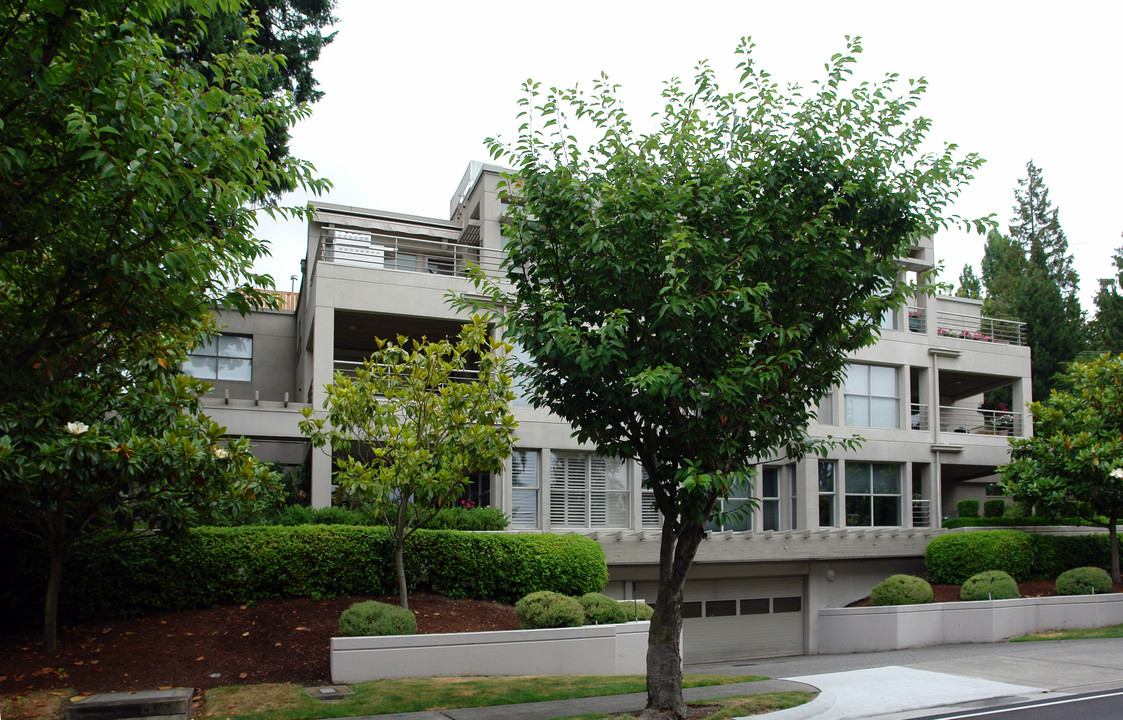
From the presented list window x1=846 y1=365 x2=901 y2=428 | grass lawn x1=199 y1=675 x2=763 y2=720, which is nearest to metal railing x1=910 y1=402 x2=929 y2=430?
window x1=846 y1=365 x2=901 y2=428

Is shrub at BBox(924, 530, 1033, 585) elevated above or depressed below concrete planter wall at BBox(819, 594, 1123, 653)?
above

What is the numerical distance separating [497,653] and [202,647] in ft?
15.2

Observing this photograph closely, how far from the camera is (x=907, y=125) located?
1193 cm

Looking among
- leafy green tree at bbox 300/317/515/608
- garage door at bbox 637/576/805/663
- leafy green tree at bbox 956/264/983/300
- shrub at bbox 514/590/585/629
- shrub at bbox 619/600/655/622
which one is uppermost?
leafy green tree at bbox 956/264/983/300

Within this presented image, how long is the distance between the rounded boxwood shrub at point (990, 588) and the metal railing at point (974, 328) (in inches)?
491

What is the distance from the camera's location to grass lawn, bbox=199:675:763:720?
1150 cm

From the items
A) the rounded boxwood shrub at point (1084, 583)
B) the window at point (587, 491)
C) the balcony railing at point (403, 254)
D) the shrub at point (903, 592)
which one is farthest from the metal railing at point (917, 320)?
the balcony railing at point (403, 254)

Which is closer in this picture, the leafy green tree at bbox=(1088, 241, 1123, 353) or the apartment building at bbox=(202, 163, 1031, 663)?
the apartment building at bbox=(202, 163, 1031, 663)

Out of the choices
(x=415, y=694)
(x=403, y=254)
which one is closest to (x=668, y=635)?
(x=415, y=694)

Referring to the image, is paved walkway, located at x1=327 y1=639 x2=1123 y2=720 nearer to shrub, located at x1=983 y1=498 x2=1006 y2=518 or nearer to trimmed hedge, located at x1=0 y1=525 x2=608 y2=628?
trimmed hedge, located at x1=0 y1=525 x2=608 y2=628

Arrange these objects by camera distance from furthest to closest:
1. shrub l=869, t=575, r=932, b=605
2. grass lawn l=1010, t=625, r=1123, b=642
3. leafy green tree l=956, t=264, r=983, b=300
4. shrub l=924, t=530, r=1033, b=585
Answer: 1. leafy green tree l=956, t=264, r=983, b=300
2. shrub l=924, t=530, r=1033, b=585
3. shrub l=869, t=575, r=932, b=605
4. grass lawn l=1010, t=625, r=1123, b=642

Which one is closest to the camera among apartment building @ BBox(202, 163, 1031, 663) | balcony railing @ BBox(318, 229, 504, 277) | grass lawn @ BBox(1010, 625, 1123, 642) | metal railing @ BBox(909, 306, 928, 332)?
grass lawn @ BBox(1010, 625, 1123, 642)

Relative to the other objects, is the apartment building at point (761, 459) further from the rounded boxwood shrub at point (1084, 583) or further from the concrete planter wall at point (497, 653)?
the rounded boxwood shrub at point (1084, 583)

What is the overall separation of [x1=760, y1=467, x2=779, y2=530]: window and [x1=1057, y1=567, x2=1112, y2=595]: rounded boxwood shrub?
934 cm
